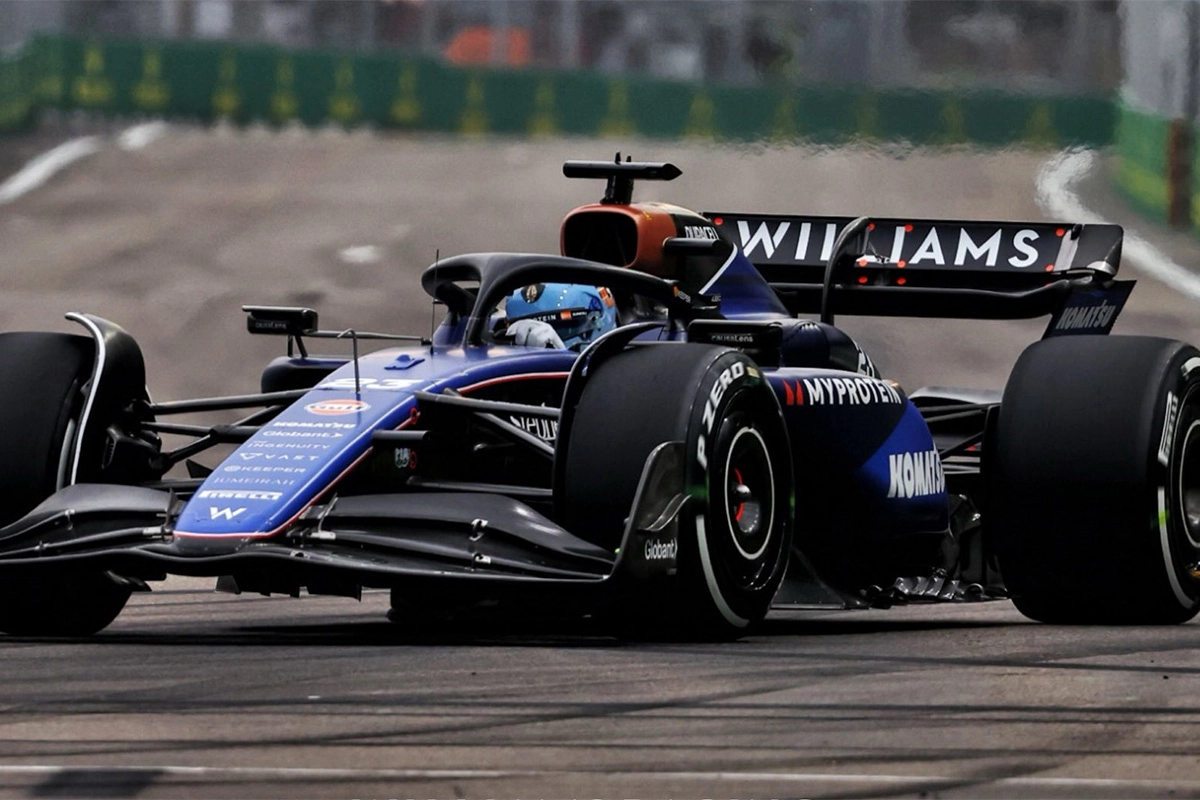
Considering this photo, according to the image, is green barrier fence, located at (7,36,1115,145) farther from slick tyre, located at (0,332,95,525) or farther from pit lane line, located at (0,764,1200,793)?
pit lane line, located at (0,764,1200,793)

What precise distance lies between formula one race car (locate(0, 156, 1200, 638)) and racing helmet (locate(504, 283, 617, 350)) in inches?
0.6

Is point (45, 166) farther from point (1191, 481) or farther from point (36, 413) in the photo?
point (1191, 481)

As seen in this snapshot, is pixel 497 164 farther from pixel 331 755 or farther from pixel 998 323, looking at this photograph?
pixel 331 755

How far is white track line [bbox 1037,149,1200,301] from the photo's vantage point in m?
28.5

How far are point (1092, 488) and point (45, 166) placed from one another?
97.0 feet

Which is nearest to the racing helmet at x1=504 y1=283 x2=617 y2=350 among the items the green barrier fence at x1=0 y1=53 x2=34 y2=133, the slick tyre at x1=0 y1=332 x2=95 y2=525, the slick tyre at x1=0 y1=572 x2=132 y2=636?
the slick tyre at x1=0 y1=332 x2=95 y2=525

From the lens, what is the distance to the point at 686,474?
8.26 metres

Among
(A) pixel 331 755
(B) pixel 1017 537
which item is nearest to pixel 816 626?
(B) pixel 1017 537

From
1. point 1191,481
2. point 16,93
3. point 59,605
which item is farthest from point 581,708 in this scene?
point 16,93

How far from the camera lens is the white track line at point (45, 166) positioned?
34.9 meters

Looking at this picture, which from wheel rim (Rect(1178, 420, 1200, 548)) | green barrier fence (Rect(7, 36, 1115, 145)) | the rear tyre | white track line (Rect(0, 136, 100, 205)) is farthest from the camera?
green barrier fence (Rect(7, 36, 1115, 145))

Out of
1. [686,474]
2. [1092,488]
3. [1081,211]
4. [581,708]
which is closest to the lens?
[581,708]

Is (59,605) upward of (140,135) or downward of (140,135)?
upward

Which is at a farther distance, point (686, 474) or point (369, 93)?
point (369, 93)
